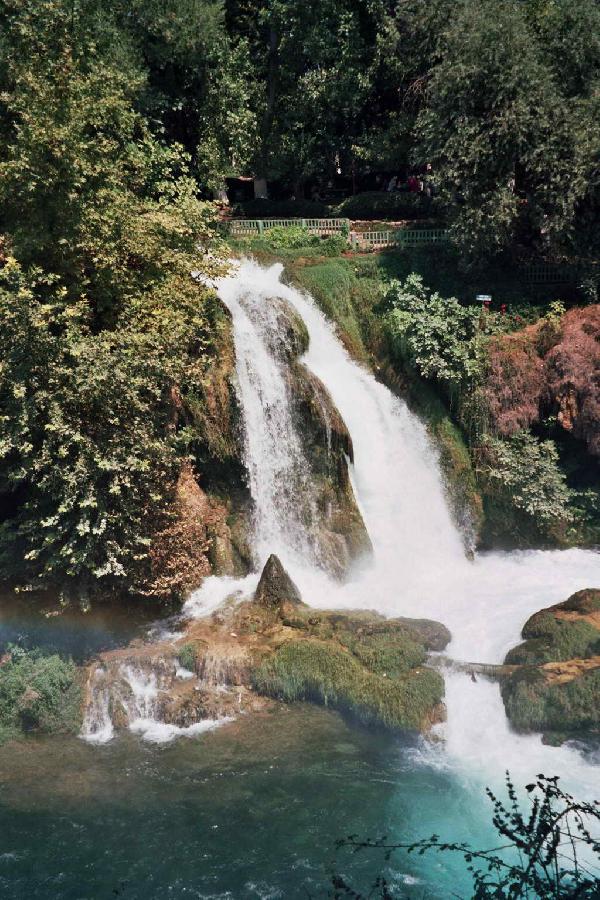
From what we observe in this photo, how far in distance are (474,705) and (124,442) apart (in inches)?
362

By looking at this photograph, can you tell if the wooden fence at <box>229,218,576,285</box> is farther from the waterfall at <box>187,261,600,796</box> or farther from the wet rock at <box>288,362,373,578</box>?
the wet rock at <box>288,362,373,578</box>

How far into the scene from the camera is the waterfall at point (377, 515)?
20.3 metres

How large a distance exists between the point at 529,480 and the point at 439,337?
16.1ft

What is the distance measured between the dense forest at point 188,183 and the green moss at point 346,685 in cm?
373

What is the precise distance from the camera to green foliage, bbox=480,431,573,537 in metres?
23.1

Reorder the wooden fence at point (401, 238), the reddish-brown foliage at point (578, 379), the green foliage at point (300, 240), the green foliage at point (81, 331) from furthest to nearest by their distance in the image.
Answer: the wooden fence at point (401, 238) → the green foliage at point (300, 240) → the reddish-brown foliage at point (578, 379) → the green foliage at point (81, 331)

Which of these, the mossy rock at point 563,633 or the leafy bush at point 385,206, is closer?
the mossy rock at point 563,633

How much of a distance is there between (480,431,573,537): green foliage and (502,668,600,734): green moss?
23.3 ft

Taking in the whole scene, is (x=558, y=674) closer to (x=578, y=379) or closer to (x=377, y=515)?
(x=377, y=515)

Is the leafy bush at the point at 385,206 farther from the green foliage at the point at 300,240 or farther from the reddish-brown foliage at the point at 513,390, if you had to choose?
the reddish-brown foliage at the point at 513,390

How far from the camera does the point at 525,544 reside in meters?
23.5

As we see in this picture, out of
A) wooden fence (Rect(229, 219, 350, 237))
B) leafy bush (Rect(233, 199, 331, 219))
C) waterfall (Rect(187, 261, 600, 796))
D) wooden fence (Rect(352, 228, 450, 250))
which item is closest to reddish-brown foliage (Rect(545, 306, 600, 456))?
waterfall (Rect(187, 261, 600, 796))

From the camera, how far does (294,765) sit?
617 inches

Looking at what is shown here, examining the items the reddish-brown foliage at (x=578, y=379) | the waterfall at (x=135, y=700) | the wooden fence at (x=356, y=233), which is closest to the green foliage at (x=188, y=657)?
the waterfall at (x=135, y=700)
